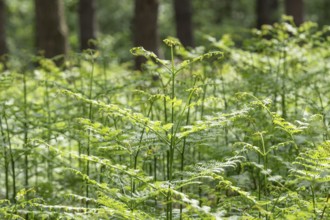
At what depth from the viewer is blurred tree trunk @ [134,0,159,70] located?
34.0ft

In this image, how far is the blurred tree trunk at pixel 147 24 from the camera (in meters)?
10.4

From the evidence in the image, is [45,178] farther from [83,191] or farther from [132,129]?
[132,129]

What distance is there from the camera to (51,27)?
10.7 m

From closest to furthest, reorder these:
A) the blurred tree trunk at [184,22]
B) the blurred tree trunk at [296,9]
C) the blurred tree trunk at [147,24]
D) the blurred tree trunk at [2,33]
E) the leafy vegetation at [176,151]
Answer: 1. the leafy vegetation at [176,151]
2. the blurred tree trunk at [147,24]
3. the blurred tree trunk at [296,9]
4. the blurred tree trunk at [2,33]
5. the blurred tree trunk at [184,22]

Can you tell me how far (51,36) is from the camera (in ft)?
35.3

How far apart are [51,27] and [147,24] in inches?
66.0

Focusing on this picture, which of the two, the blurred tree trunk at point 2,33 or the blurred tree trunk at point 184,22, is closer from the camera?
the blurred tree trunk at point 2,33

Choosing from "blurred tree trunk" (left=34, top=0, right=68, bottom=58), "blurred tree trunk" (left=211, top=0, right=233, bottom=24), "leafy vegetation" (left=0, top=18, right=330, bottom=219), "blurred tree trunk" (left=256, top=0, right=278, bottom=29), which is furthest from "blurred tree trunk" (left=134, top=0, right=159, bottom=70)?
"blurred tree trunk" (left=211, top=0, right=233, bottom=24)

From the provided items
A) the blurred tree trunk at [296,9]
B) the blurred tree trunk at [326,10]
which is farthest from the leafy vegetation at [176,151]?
the blurred tree trunk at [326,10]

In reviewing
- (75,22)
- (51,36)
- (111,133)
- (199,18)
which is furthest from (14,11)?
(111,133)

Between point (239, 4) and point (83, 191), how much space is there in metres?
29.0

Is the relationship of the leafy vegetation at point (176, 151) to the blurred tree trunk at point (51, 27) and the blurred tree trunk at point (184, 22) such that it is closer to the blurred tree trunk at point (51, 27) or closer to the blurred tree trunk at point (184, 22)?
the blurred tree trunk at point (51, 27)

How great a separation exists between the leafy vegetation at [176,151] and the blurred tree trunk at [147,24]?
11.6 feet

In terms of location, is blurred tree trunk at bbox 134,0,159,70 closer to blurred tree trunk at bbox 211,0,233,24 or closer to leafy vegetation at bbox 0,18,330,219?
leafy vegetation at bbox 0,18,330,219
